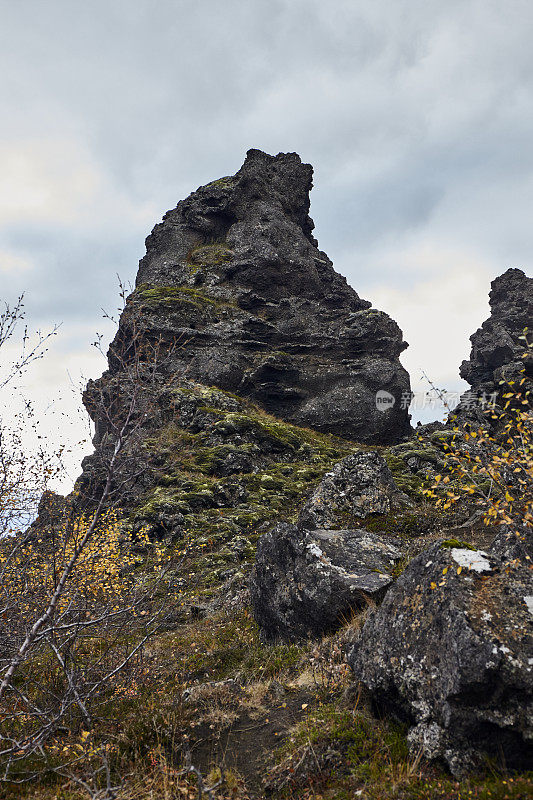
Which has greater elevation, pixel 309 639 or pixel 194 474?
pixel 194 474

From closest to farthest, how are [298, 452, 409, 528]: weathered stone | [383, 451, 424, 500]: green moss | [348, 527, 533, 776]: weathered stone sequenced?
1. [348, 527, 533, 776]: weathered stone
2. [298, 452, 409, 528]: weathered stone
3. [383, 451, 424, 500]: green moss

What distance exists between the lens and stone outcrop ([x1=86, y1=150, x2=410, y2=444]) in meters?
54.8

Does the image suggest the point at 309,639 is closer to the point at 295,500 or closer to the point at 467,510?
the point at 467,510

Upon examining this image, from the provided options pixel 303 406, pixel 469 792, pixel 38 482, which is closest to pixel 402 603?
pixel 469 792

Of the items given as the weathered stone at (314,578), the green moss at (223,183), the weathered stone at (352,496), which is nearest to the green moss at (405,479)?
the weathered stone at (352,496)

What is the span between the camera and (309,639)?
11.7m

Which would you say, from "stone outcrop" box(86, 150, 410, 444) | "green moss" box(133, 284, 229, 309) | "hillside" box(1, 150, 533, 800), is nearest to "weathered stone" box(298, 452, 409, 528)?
"hillside" box(1, 150, 533, 800)

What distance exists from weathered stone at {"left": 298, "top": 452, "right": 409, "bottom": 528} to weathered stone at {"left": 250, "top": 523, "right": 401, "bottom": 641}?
15.0 feet

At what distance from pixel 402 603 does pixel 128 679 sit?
648 centimetres

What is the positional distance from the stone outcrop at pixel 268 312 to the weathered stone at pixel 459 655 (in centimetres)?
3783

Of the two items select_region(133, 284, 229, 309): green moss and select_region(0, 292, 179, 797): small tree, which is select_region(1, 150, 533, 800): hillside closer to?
select_region(0, 292, 179, 797): small tree

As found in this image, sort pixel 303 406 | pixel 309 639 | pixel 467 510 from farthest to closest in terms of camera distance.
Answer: pixel 303 406 < pixel 467 510 < pixel 309 639

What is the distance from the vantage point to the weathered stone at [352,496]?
19500 mm

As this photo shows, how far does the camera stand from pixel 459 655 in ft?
19.7
